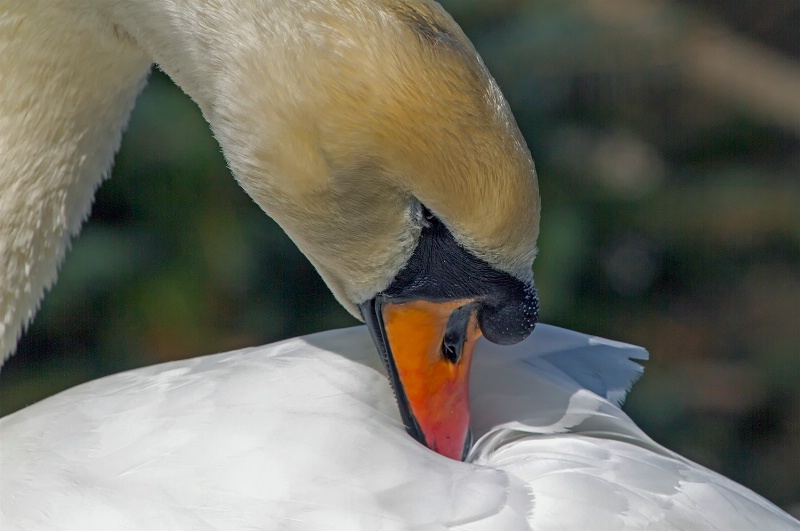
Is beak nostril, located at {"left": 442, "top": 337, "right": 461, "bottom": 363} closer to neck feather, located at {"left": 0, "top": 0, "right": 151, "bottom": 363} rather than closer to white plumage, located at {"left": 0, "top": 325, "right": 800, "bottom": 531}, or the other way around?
white plumage, located at {"left": 0, "top": 325, "right": 800, "bottom": 531}

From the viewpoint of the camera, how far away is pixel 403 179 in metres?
1.55

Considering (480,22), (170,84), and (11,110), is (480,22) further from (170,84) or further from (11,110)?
(11,110)

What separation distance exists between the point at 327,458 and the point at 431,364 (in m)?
0.24

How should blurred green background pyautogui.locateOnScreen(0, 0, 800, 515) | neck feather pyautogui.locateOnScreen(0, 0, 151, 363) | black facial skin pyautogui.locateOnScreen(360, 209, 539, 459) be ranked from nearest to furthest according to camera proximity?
black facial skin pyautogui.locateOnScreen(360, 209, 539, 459)
neck feather pyautogui.locateOnScreen(0, 0, 151, 363)
blurred green background pyautogui.locateOnScreen(0, 0, 800, 515)

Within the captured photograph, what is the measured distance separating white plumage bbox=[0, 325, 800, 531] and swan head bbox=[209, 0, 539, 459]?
Result: 0.10 meters

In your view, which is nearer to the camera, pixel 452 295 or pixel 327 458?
pixel 327 458

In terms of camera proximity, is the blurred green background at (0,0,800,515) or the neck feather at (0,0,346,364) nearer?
the neck feather at (0,0,346,364)

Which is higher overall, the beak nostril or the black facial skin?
the black facial skin

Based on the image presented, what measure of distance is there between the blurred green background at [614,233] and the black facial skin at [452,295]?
1841 millimetres

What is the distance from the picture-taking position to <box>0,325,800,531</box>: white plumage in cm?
149

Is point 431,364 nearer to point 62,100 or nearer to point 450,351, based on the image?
point 450,351

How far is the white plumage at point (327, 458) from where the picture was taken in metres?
1.49

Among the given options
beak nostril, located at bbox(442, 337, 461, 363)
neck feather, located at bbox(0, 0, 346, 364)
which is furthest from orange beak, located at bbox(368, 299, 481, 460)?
neck feather, located at bbox(0, 0, 346, 364)

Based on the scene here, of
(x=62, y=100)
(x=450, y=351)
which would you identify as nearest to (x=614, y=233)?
(x=450, y=351)
